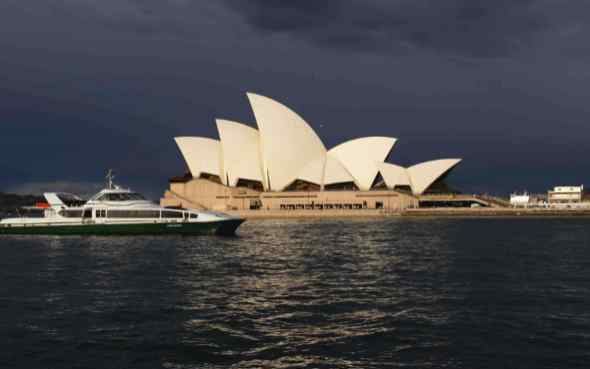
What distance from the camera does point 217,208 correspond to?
401 ft

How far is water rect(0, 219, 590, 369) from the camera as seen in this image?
1284 cm

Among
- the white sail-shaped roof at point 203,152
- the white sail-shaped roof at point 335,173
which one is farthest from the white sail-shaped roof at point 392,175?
the white sail-shaped roof at point 203,152

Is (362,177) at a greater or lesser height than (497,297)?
greater

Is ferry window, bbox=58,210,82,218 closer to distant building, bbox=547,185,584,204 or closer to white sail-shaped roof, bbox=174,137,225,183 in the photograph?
white sail-shaped roof, bbox=174,137,225,183

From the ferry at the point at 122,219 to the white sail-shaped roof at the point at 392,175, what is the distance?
67.7 metres

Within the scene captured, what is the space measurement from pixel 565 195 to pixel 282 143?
68032 millimetres

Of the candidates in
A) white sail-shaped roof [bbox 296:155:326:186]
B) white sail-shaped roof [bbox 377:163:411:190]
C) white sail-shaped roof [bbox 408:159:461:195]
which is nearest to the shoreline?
white sail-shaped roof [bbox 296:155:326:186]

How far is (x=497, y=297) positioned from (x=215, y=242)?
28.5 meters

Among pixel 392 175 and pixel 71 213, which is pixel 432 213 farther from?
pixel 71 213

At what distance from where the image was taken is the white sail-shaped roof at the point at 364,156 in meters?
116

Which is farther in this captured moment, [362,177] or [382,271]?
[362,177]

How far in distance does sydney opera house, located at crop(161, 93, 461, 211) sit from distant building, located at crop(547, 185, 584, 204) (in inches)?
1148

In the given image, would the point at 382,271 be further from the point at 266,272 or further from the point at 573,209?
the point at 573,209

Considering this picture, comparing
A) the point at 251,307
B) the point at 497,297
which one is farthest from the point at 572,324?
the point at 251,307
